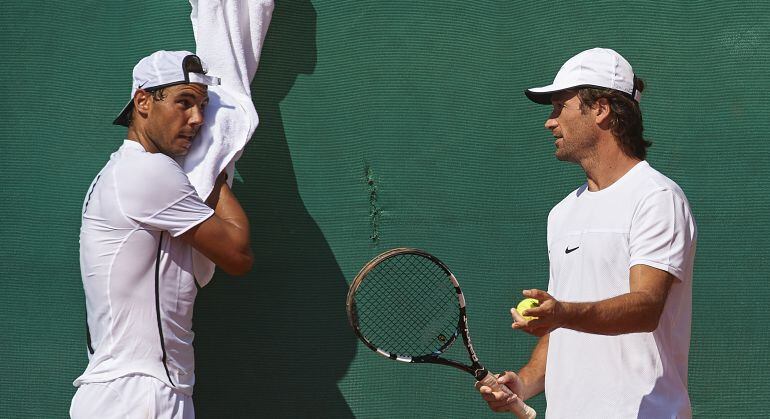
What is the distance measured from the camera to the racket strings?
3365mm

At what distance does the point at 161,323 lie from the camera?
2902 mm

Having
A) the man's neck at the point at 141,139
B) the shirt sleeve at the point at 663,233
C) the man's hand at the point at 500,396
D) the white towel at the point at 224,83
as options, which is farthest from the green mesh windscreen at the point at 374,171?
the shirt sleeve at the point at 663,233

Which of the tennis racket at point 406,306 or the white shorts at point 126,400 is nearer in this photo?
the white shorts at point 126,400

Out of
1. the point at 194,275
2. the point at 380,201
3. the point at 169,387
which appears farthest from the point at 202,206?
the point at 380,201

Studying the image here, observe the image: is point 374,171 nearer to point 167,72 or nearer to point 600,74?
point 167,72

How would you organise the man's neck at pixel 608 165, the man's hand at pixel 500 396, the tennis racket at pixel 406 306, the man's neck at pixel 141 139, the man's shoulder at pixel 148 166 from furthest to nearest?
the tennis racket at pixel 406 306
the man's neck at pixel 141 139
the man's shoulder at pixel 148 166
the man's neck at pixel 608 165
the man's hand at pixel 500 396

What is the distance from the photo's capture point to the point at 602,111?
285 centimetres

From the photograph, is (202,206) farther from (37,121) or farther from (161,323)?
(37,121)

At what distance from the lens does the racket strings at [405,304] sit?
11.0 ft

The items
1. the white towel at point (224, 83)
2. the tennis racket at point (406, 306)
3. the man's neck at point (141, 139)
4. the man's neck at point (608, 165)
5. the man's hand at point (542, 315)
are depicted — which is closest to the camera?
the man's hand at point (542, 315)

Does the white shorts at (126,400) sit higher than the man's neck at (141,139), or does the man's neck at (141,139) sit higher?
the man's neck at (141,139)

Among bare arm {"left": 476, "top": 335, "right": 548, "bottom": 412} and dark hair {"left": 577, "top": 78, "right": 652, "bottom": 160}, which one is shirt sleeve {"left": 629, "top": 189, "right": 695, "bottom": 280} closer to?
dark hair {"left": 577, "top": 78, "right": 652, "bottom": 160}

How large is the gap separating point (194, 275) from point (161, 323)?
0.26 m

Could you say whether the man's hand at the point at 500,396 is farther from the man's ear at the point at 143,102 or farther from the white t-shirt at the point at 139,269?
the man's ear at the point at 143,102
